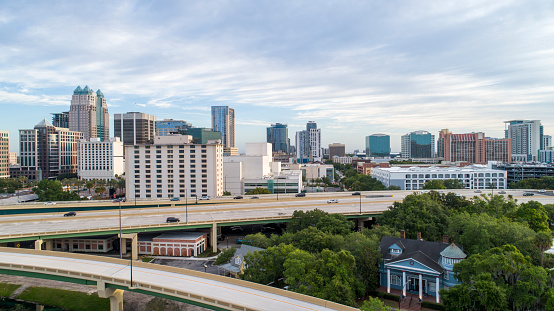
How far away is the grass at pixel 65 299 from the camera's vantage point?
3300 centimetres

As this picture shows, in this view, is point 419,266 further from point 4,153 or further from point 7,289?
point 4,153

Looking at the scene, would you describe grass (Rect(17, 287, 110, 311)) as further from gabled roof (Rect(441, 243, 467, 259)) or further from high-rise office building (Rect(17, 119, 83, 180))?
high-rise office building (Rect(17, 119, 83, 180))

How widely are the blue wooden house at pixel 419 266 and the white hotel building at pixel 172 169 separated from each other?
171ft

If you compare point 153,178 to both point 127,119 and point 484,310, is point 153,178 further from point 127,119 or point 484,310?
point 127,119

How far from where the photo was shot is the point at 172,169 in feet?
260

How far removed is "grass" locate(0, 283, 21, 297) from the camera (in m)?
36.2

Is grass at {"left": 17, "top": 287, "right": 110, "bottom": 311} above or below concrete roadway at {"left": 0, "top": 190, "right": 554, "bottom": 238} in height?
below

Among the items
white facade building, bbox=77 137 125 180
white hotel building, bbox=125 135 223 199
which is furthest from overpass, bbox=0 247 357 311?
white facade building, bbox=77 137 125 180

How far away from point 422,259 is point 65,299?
111 ft

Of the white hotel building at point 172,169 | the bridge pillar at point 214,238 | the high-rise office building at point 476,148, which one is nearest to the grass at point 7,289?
the bridge pillar at point 214,238

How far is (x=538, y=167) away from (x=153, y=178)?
118865mm

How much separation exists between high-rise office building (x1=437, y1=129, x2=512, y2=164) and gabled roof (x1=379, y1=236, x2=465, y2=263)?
16983cm

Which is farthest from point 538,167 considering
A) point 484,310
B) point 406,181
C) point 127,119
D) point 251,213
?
point 127,119

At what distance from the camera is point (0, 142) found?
437ft
